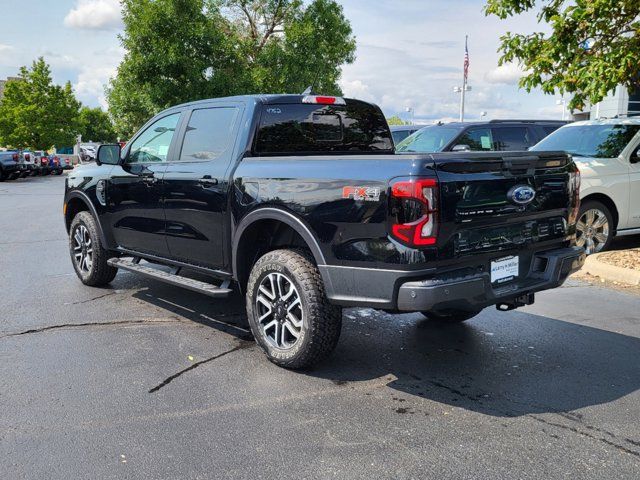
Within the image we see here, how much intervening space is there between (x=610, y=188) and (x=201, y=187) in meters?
5.89

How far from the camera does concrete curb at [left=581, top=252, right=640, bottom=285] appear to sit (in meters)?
6.97

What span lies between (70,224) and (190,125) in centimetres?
272

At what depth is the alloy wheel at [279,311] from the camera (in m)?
4.24

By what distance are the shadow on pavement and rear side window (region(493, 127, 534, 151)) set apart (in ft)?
19.8

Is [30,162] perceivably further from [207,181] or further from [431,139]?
[207,181]

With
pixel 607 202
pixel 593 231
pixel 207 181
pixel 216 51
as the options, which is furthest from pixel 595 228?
pixel 216 51

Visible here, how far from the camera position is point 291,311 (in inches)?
169

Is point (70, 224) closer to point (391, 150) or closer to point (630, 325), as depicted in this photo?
point (391, 150)

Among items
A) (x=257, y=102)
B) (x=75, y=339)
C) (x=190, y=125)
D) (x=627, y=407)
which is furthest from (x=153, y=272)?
(x=627, y=407)

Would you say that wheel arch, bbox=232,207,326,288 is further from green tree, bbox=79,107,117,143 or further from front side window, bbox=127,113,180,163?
green tree, bbox=79,107,117,143

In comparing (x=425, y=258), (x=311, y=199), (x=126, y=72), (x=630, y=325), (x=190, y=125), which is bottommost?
(x=630, y=325)

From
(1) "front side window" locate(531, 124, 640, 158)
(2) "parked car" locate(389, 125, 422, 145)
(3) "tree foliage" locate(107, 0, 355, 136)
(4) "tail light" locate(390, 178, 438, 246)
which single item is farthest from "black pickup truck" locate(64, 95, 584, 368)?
(3) "tree foliage" locate(107, 0, 355, 136)

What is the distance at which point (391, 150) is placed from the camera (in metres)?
5.66

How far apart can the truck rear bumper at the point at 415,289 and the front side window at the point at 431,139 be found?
7114mm
